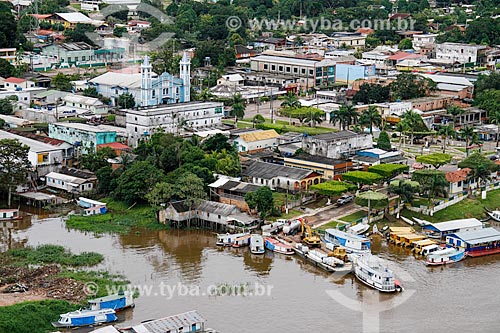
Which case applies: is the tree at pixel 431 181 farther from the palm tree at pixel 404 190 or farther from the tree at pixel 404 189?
the palm tree at pixel 404 190

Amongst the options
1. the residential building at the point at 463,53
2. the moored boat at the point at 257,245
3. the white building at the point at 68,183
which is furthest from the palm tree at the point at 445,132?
the residential building at the point at 463,53

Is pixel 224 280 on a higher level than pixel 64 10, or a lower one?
lower

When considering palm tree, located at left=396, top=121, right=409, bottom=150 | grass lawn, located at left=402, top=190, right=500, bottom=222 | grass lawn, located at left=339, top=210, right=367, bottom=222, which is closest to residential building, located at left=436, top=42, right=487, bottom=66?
palm tree, located at left=396, top=121, right=409, bottom=150

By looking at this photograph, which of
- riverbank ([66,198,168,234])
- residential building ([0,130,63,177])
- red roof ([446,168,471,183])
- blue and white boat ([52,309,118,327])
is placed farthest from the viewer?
residential building ([0,130,63,177])

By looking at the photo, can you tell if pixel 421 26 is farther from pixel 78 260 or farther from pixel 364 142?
pixel 78 260

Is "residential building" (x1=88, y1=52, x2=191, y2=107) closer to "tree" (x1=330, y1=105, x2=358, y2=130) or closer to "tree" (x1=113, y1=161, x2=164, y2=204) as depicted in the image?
"tree" (x1=330, y1=105, x2=358, y2=130)

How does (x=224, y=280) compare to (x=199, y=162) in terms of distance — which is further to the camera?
(x=199, y=162)

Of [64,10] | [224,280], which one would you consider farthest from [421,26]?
[224,280]
